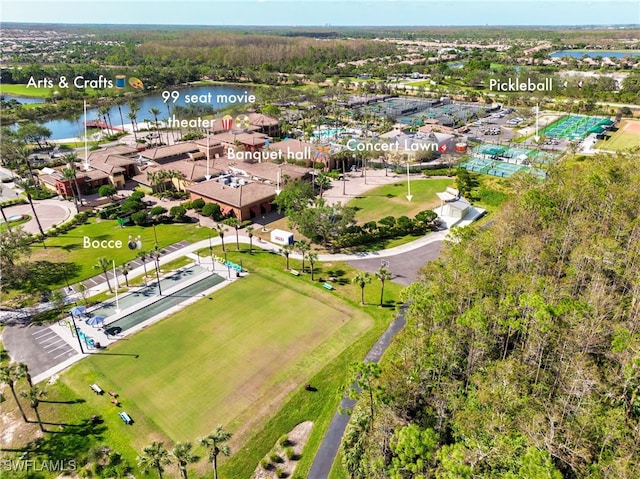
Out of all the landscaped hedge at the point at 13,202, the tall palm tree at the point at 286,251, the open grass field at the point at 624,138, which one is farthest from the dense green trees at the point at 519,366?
the landscaped hedge at the point at 13,202

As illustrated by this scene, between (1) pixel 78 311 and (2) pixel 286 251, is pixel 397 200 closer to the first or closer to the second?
(2) pixel 286 251

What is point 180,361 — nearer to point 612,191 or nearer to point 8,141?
point 612,191

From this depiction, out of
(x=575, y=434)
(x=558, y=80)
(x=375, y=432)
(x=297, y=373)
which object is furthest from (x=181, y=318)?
(x=558, y=80)

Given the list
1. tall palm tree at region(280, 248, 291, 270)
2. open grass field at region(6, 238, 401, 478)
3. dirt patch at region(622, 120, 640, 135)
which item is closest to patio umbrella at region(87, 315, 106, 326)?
open grass field at region(6, 238, 401, 478)

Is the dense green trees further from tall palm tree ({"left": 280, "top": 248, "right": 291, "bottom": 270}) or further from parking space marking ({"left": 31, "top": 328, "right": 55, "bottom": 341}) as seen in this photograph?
parking space marking ({"left": 31, "top": 328, "right": 55, "bottom": 341})

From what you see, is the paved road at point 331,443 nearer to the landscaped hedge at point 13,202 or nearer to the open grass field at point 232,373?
the open grass field at point 232,373

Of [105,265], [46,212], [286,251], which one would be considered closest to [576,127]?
[286,251]
